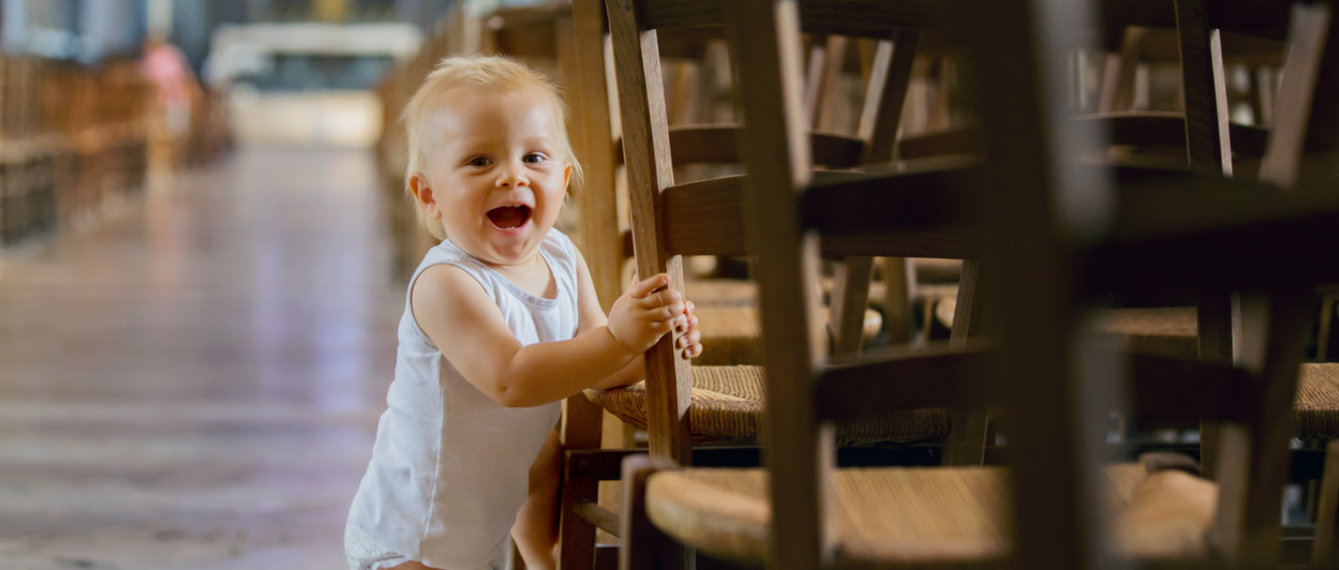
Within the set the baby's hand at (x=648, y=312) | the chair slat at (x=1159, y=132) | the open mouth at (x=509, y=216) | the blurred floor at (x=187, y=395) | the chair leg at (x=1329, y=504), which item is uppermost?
the chair slat at (x=1159, y=132)

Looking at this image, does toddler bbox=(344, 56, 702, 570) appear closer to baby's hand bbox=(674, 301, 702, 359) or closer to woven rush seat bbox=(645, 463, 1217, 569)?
baby's hand bbox=(674, 301, 702, 359)

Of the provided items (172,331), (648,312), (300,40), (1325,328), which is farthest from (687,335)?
(300,40)

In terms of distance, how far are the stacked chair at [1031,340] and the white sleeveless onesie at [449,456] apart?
29 cm

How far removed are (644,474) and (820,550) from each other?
0.21 m

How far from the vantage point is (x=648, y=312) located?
3.36 ft

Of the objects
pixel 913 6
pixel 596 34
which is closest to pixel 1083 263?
pixel 913 6

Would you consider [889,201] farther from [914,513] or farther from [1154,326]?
[1154,326]

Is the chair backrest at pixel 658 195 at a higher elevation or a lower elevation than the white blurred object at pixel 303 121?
lower

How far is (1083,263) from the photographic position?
517 millimetres

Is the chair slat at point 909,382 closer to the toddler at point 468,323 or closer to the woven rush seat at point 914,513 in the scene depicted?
the woven rush seat at point 914,513

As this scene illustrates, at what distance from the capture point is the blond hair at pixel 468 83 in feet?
3.98

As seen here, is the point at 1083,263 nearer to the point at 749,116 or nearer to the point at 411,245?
the point at 749,116

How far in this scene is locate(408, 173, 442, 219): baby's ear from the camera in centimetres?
127

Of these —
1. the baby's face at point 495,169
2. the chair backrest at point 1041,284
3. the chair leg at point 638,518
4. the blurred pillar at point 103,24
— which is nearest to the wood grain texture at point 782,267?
the chair backrest at point 1041,284
